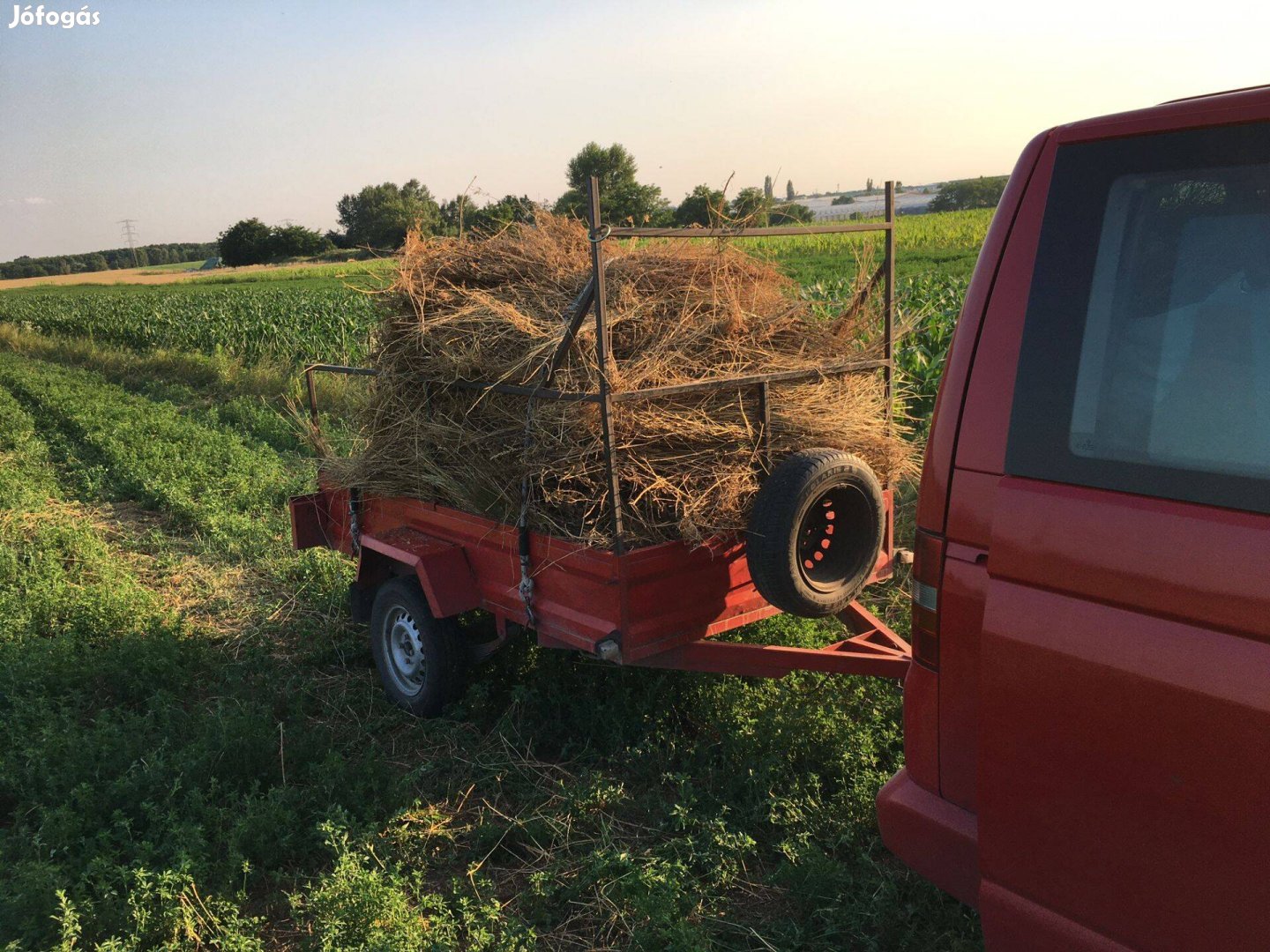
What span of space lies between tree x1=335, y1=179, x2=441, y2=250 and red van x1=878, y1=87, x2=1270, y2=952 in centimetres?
377

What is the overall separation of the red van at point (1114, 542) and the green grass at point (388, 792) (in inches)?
43.4

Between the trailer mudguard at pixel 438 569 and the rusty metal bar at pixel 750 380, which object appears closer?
the rusty metal bar at pixel 750 380

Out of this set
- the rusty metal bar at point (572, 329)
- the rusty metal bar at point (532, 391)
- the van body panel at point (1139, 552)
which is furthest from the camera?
the rusty metal bar at point (532, 391)

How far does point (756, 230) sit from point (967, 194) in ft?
182

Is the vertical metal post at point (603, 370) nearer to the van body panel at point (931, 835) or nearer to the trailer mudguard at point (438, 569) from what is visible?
the trailer mudguard at point (438, 569)

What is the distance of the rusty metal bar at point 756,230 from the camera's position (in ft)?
11.7

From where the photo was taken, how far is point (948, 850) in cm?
236

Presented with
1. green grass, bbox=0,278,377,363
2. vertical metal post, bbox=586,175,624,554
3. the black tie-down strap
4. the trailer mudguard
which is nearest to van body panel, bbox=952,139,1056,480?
vertical metal post, bbox=586,175,624,554

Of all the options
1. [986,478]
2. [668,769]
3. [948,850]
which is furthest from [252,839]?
[986,478]

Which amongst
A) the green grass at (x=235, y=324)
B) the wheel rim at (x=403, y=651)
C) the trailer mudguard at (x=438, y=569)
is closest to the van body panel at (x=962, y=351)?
the trailer mudguard at (x=438, y=569)

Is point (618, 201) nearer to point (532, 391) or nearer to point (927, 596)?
point (532, 391)

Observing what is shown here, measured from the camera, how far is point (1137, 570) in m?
1.89

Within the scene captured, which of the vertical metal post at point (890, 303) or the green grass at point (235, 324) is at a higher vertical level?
the vertical metal post at point (890, 303)

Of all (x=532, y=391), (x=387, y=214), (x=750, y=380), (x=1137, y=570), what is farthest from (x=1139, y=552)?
(x=387, y=214)
